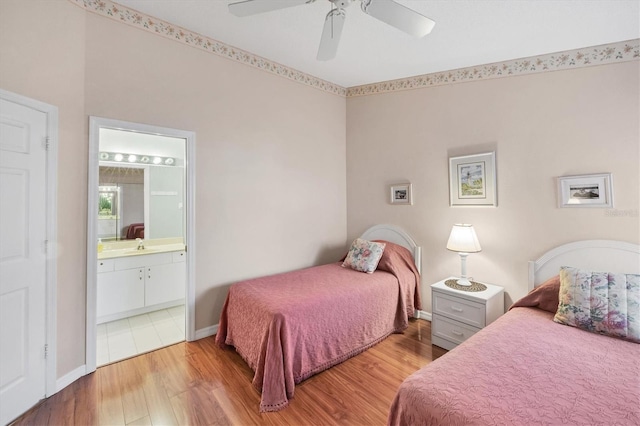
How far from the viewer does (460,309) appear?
100 inches

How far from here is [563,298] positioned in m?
1.97

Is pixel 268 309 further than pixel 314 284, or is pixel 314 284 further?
pixel 314 284

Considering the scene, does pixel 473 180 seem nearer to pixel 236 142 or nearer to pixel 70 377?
pixel 236 142

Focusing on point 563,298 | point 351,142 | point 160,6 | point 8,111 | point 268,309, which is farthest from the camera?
point 351,142

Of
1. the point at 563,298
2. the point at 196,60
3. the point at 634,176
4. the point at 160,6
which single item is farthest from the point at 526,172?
the point at 160,6

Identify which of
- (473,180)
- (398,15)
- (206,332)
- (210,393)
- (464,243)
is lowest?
(210,393)

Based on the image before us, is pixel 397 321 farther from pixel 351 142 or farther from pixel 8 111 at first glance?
pixel 8 111

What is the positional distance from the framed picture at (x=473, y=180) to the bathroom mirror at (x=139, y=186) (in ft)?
10.3

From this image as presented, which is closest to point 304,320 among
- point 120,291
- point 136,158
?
point 120,291

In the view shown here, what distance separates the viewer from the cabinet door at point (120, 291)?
3.08 metres

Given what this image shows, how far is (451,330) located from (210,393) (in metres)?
2.11

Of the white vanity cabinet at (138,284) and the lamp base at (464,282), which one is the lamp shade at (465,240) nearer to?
the lamp base at (464,282)

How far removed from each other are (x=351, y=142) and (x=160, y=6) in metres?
2.55

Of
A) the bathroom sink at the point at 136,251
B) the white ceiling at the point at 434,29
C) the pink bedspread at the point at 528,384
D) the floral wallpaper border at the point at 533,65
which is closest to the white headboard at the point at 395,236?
the pink bedspread at the point at 528,384
